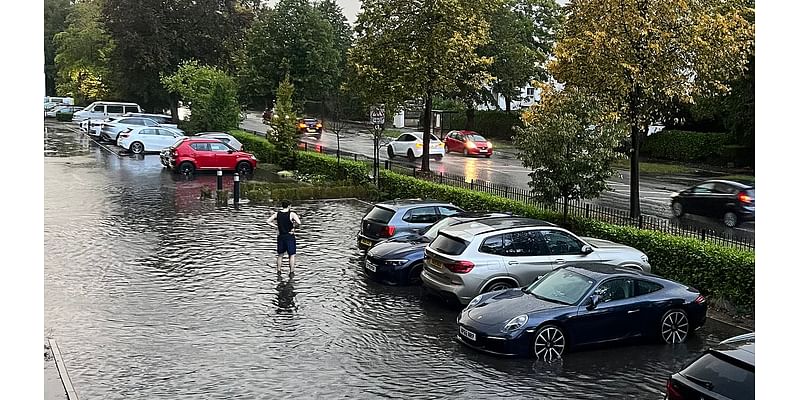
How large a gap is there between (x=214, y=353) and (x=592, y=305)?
5254 millimetres

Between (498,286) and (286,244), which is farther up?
(286,244)

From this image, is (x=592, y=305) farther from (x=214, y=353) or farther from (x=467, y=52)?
(x=467, y=52)

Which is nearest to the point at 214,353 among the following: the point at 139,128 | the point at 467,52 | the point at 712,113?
the point at 467,52

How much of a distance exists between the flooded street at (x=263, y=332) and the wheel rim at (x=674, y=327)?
6.4 inches

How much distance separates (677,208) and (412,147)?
18688mm

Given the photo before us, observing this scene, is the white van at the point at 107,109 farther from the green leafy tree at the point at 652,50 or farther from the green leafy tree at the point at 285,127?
the green leafy tree at the point at 652,50

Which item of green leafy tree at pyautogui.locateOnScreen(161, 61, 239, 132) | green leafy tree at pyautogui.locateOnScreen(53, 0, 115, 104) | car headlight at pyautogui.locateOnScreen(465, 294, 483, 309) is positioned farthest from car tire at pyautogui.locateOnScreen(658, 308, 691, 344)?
green leafy tree at pyautogui.locateOnScreen(53, 0, 115, 104)

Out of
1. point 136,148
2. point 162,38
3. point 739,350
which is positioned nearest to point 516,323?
point 739,350

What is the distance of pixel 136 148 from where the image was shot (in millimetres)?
41969

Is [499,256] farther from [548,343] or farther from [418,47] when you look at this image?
[418,47]
